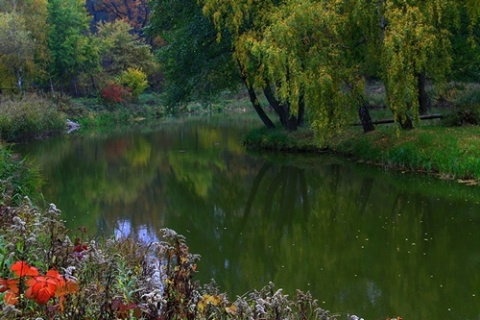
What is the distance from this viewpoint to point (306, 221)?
9336 millimetres

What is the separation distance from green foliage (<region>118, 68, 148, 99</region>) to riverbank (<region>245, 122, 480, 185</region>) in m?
28.7

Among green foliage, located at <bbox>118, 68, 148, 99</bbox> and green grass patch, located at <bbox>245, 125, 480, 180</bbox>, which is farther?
green foliage, located at <bbox>118, 68, 148, 99</bbox>

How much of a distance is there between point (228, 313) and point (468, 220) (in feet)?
21.0

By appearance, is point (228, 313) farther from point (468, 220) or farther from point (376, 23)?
point (376, 23)

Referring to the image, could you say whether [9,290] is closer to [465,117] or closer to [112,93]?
[465,117]

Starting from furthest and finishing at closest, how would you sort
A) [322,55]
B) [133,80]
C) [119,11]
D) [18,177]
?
[119,11]
[133,80]
[322,55]
[18,177]

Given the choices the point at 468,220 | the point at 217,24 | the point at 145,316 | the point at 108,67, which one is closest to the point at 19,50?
the point at 108,67

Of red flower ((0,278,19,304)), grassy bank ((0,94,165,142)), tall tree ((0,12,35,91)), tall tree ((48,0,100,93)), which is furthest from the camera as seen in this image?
tall tree ((48,0,100,93))

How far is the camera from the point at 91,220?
9.77 metres

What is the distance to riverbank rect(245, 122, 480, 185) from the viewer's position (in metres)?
11.4

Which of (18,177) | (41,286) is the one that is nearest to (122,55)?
(18,177)

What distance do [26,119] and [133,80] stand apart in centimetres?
1807

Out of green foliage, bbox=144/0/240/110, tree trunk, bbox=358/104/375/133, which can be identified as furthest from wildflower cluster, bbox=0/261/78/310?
green foliage, bbox=144/0/240/110

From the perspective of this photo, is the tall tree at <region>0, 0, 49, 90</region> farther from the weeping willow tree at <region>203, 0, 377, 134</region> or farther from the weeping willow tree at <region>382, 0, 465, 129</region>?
the weeping willow tree at <region>382, 0, 465, 129</region>
